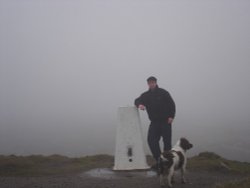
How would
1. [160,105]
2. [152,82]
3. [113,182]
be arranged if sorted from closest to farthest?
[113,182] → [160,105] → [152,82]

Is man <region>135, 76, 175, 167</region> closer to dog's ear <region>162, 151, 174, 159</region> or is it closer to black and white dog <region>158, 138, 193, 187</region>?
black and white dog <region>158, 138, 193, 187</region>

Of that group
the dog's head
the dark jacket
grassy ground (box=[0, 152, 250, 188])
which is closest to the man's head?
the dark jacket

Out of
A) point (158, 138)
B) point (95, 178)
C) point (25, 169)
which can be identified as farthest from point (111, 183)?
point (25, 169)

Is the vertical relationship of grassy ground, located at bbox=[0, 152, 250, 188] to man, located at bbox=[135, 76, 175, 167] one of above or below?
A: below

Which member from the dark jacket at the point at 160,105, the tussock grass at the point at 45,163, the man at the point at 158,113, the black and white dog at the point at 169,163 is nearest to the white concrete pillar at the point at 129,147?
the man at the point at 158,113

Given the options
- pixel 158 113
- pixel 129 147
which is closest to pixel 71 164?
pixel 129 147

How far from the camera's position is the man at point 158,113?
483 inches

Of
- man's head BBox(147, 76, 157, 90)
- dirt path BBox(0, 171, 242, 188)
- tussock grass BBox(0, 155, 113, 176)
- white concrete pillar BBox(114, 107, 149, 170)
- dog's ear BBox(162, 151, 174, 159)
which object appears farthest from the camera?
tussock grass BBox(0, 155, 113, 176)

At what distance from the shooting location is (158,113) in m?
12.3

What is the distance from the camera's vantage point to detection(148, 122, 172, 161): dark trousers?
1232 cm

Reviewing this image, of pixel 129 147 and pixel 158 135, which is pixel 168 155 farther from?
pixel 129 147

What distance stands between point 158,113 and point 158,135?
0.77 meters

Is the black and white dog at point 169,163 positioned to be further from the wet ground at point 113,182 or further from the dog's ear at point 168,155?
the wet ground at point 113,182

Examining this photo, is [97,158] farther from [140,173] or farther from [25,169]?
[140,173]
